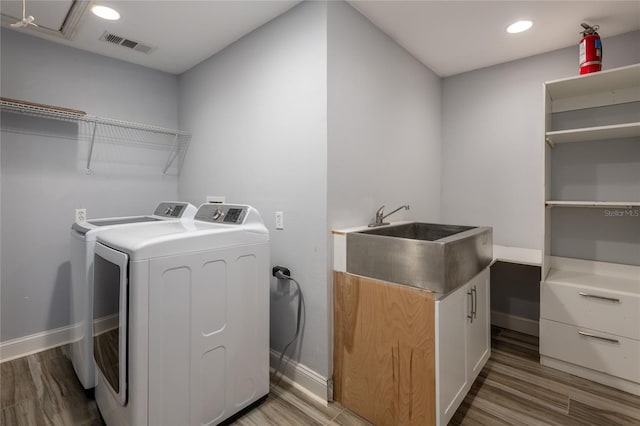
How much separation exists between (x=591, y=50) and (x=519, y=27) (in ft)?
1.54

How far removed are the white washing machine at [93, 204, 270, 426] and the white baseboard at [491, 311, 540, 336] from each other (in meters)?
2.21

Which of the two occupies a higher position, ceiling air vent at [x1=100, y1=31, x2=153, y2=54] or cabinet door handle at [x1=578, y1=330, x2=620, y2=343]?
ceiling air vent at [x1=100, y1=31, x2=153, y2=54]

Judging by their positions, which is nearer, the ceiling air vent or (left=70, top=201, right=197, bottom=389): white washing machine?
(left=70, top=201, right=197, bottom=389): white washing machine

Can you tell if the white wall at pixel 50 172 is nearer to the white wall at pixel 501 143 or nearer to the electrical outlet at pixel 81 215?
the electrical outlet at pixel 81 215

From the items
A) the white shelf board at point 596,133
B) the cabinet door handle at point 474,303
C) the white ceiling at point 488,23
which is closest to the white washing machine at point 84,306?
the cabinet door handle at point 474,303

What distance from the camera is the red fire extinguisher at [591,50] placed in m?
2.01

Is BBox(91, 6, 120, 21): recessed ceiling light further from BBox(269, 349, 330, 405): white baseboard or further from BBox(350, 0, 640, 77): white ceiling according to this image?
BBox(269, 349, 330, 405): white baseboard

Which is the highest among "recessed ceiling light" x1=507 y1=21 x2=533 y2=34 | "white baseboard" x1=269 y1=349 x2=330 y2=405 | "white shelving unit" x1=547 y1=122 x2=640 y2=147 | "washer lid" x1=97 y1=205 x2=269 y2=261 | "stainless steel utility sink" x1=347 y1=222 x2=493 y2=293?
"recessed ceiling light" x1=507 y1=21 x2=533 y2=34

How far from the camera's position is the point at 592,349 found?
6.58 feet

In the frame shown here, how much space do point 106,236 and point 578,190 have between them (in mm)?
3233

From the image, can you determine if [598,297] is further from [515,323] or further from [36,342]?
[36,342]

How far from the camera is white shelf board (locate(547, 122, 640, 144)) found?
77.3 inches

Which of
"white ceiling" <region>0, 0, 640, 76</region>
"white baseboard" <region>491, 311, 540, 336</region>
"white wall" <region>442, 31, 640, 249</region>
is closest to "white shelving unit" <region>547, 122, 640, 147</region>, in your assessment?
"white wall" <region>442, 31, 640, 249</region>

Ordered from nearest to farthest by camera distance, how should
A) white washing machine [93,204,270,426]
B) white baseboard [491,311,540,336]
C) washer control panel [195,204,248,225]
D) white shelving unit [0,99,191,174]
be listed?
white washing machine [93,204,270,426], washer control panel [195,204,248,225], white shelving unit [0,99,191,174], white baseboard [491,311,540,336]
